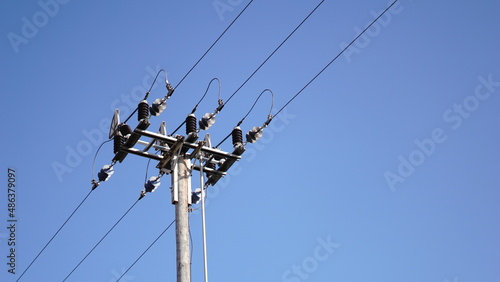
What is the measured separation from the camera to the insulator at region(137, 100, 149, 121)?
14.3 m

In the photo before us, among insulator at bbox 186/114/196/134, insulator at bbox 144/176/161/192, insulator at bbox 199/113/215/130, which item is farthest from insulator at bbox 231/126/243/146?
insulator at bbox 144/176/161/192

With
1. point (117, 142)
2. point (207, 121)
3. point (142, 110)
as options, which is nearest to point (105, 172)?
point (117, 142)

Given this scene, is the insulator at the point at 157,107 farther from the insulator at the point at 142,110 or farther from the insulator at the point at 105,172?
the insulator at the point at 105,172

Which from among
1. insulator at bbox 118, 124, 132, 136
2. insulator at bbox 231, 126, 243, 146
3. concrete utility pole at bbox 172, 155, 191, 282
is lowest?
concrete utility pole at bbox 172, 155, 191, 282

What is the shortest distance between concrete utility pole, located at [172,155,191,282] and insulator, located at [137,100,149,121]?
1.04 metres

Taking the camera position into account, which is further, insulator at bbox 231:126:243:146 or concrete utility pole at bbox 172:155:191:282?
insulator at bbox 231:126:243:146

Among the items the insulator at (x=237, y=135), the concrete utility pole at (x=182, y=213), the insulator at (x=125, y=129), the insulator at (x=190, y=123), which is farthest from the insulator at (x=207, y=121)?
the insulator at (x=125, y=129)

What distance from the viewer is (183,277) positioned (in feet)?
41.5

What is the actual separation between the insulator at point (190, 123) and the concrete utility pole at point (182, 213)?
1.78 feet

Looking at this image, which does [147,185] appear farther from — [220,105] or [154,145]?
[220,105]

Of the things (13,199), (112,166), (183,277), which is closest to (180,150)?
(112,166)

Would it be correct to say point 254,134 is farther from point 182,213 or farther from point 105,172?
point 105,172

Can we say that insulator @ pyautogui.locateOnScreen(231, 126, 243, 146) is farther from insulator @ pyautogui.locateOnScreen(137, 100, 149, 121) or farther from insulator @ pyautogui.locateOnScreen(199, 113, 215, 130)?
insulator @ pyautogui.locateOnScreen(137, 100, 149, 121)

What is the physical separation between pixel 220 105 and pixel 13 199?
1163cm
